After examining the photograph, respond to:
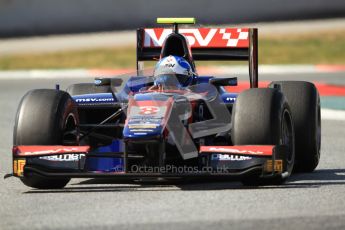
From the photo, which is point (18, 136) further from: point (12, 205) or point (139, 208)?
→ point (139, 208)

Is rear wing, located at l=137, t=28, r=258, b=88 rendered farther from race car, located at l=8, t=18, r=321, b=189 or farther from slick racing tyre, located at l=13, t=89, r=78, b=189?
slick racing tyre, located at l=13, t=89, r=78, b=189

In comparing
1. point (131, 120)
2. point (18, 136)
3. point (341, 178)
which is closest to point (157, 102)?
point (131, 120)

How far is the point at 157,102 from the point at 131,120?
412 millimetres

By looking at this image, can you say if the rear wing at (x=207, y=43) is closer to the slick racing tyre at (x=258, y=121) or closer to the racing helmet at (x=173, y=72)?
the racing helmet at (x=173, y=72)

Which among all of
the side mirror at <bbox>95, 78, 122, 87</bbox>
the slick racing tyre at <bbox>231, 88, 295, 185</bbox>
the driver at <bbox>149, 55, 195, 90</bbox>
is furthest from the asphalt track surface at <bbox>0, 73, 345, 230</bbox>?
the driver at <bbox>149, 55, 195, 90</bbox>

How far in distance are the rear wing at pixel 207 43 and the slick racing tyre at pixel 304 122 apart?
783mm

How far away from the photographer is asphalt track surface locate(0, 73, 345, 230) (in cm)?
727

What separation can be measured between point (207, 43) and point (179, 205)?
4066 millimetres

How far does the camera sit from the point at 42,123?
9.44 m

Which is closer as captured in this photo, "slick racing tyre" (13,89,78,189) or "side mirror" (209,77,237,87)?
"slick racing tyre" (13,89,78,189)

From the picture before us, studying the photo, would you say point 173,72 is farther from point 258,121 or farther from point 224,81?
point 258,121

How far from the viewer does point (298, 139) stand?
10578 mm

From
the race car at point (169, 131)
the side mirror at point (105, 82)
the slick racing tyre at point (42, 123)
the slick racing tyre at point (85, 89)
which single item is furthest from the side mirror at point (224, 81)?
the slick racing tyre at point (85, 89)

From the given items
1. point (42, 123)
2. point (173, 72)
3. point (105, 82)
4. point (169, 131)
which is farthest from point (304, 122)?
point (42, 123)
